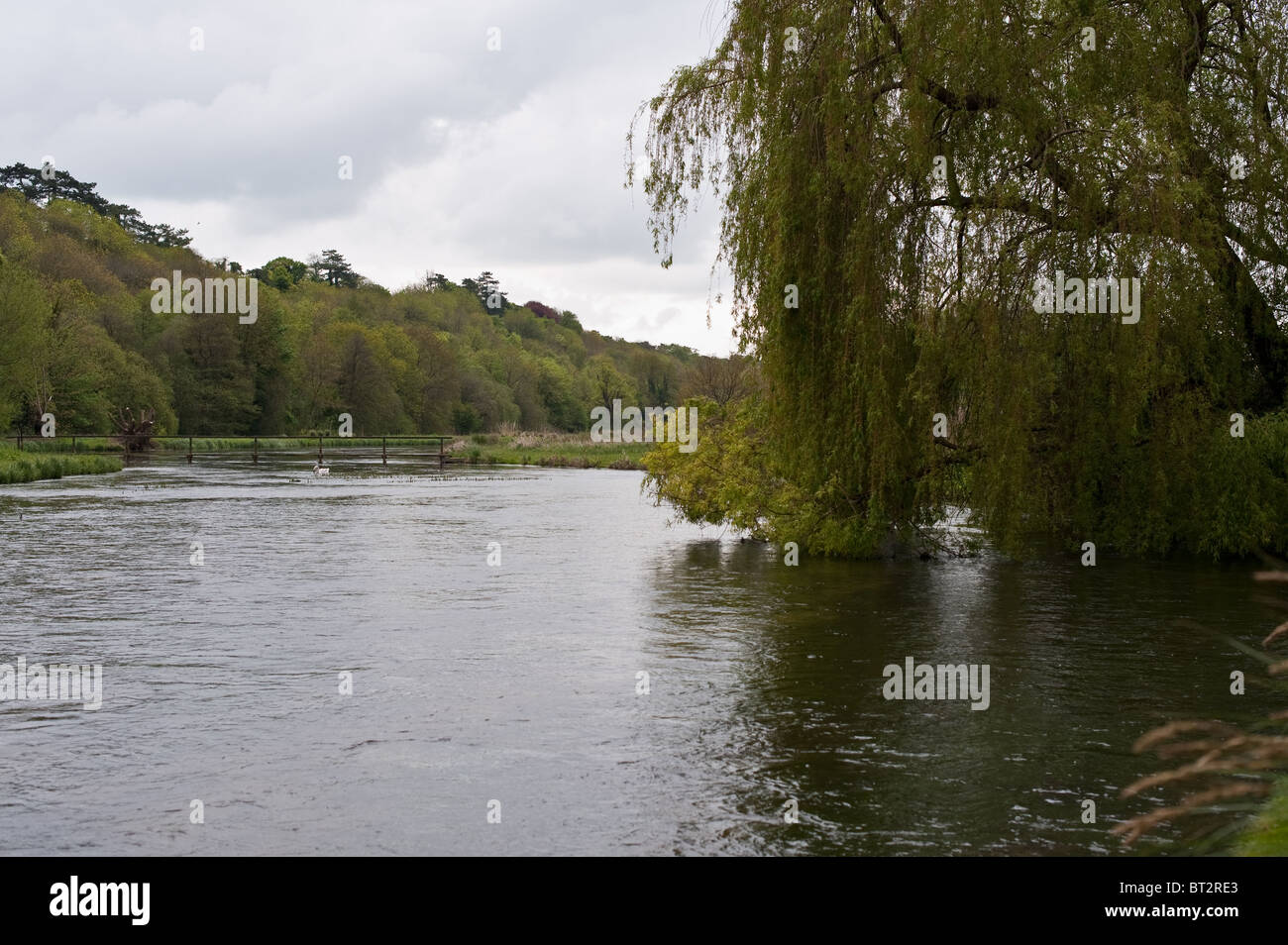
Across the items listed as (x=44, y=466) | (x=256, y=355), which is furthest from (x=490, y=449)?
(x=44, y=466)

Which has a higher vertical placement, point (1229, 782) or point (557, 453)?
point (557, 453)

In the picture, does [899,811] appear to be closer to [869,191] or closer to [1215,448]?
[869,191]

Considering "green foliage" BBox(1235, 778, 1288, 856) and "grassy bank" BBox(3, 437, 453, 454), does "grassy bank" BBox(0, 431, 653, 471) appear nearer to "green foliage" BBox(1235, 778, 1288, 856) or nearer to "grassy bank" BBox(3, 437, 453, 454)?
"grassy bank" BBox(3, 437, 453, 454)

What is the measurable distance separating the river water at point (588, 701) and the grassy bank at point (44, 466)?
2687cm

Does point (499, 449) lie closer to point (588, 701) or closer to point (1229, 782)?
point (588, 701)

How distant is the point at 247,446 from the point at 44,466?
4217 cm

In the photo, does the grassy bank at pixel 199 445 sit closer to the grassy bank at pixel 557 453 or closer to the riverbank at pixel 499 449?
the riverbank at pixel 499 449

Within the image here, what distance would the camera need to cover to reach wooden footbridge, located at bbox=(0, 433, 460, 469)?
7007cm

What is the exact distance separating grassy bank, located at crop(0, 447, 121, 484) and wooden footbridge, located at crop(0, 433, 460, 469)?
8.27 meters

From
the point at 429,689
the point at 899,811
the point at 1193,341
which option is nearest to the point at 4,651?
the point at 429,689

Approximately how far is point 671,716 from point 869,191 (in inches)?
370

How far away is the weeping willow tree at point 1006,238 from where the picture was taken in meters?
16.5

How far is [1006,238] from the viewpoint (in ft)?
55.7
